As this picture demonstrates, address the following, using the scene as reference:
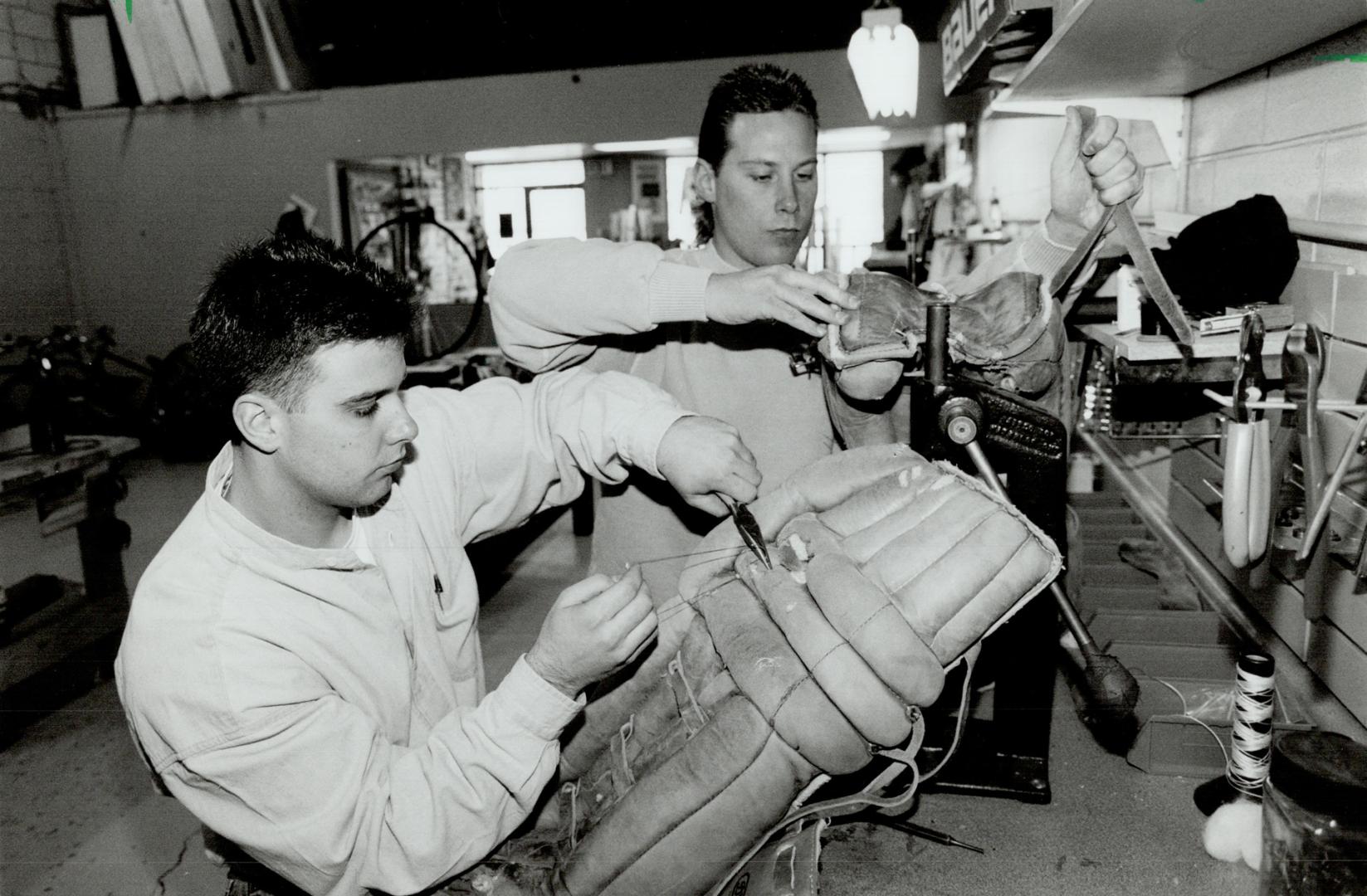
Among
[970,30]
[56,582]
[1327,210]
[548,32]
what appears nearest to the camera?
[1327,210]

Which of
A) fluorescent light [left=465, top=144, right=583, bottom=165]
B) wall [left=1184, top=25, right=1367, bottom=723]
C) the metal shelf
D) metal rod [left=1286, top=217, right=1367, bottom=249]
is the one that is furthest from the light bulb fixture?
fluorescent light [left=465, top=144, right=583, bottom=165]

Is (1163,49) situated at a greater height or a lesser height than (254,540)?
greater

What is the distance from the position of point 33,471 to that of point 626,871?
9.76 ft

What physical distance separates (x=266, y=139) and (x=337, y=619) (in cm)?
837

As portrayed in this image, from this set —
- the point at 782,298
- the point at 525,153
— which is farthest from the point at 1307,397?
the point at 525,153

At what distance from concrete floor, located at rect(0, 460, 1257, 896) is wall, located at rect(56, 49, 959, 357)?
5.05 metres

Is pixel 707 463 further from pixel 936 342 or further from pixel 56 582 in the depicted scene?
pixel 56 582

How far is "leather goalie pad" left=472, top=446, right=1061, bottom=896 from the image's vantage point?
988 mm

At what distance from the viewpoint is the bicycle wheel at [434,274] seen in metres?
8.05

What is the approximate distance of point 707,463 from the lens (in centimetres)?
133

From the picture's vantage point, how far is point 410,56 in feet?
25.3

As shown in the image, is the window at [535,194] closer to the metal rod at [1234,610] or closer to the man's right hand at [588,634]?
the metal rod at [1234,610]

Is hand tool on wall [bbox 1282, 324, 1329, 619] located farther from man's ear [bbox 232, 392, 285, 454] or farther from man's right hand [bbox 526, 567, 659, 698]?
man's ear [bbox 232, 392, 285, 454]

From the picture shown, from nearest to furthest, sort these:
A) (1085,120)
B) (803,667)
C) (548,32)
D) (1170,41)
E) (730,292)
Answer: (803,667) → (730,292) → (1085,120) → (1170,41) → (548,32)
